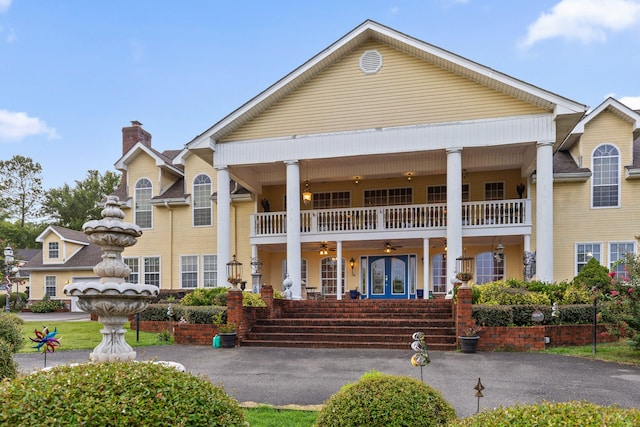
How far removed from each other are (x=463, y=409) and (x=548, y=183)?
38.1 feet

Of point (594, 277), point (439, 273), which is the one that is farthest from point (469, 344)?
point (439, 273)

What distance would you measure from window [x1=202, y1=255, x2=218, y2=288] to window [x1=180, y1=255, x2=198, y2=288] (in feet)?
1.44

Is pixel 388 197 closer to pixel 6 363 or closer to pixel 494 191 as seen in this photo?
pixel 494 191

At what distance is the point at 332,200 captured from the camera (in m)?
22.2

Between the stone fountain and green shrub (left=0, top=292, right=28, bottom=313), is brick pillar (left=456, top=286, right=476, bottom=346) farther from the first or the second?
green shrub (left=0, top=292, right=28, bottom=313)

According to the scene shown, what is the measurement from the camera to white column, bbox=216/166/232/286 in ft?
59.6

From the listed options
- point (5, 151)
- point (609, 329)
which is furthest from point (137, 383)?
point (5, 151)

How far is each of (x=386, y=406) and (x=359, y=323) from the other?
10.3 metres

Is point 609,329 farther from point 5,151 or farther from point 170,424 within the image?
point 5,151

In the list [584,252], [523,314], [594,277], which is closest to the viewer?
[523,314]

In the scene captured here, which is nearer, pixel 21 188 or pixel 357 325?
pixel 357 325

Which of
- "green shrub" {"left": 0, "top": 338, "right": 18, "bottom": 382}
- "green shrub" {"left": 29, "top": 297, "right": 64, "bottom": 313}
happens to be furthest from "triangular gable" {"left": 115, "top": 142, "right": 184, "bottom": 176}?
"green shrub" {"left": 0, "top": 338, "right": 18, "bottom": 382}

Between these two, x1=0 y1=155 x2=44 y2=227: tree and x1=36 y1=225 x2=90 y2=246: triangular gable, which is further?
x1=0 y1=155 x2=44 y2=227: tree

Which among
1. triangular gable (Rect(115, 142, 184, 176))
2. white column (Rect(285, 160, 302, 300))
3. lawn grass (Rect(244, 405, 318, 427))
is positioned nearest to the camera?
lawn grass (Rect(244, 405, 318, 427))
